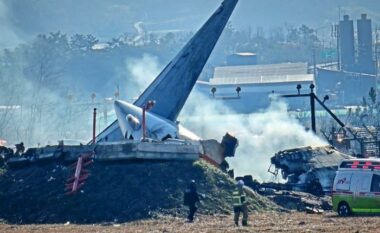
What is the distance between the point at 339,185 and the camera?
4284 centimetres

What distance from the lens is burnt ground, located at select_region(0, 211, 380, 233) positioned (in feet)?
119

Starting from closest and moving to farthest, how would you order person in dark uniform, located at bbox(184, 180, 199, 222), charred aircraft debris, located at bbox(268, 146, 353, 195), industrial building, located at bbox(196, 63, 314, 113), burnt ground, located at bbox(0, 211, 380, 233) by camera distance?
burnt ground, located at bbox(0, 211, 380, 233) → person in dark uniform, located at bbox(184, 180, 199, 222) → charred aircraft debris, located at bbox(268, 146, 353, 195) → industrial building, located at bbox(196, 63, 314, 113)

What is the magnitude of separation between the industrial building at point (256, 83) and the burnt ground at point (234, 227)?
112364 millimetres

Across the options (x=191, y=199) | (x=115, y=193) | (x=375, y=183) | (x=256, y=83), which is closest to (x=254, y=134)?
(x=115, y=193)

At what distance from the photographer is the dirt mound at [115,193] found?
42438 mm

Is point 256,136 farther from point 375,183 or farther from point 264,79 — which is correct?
point 264,79

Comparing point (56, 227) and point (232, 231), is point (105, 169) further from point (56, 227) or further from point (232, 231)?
point (232, 231)

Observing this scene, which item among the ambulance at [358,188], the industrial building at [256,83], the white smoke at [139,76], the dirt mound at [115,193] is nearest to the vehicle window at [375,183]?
the ambulance at [358,188]

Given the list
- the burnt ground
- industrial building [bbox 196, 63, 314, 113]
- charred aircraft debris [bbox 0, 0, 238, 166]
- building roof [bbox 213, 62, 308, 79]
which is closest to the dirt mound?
charred aircraft debris [bbox 0, 0, 238, 166]

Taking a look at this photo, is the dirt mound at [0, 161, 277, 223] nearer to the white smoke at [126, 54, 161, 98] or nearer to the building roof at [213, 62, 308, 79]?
the white smoke at [126, 54, 161, 98]

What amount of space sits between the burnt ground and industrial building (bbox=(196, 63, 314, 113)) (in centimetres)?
11236

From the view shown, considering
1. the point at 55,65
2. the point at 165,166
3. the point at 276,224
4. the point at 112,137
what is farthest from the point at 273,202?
the point at 55,65

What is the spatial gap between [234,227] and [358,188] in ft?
20.7

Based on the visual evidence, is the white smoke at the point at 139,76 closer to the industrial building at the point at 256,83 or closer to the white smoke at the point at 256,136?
the industrial building at the point at 256,83
